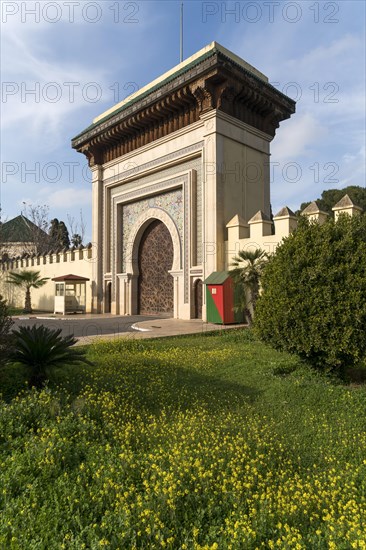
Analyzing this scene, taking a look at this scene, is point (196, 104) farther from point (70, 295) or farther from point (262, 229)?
point (70, 295)

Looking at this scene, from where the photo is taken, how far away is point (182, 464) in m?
3.46

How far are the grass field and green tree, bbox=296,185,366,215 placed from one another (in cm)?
3691

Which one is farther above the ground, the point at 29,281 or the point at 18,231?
the point at 18,231

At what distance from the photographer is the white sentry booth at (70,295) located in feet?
79.2

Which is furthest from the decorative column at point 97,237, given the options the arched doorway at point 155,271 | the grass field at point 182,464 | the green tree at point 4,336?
the green tree at point 4,336

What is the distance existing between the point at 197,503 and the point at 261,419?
2.13 m

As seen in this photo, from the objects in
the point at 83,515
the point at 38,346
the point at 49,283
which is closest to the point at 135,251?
the point at 49,283

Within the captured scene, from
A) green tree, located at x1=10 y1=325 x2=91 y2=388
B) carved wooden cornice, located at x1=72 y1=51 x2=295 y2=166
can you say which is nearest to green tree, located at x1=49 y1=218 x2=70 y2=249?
carved wooden cornice, located at x1=72 y1=51 x2=295 y2=166

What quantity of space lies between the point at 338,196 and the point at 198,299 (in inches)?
1310

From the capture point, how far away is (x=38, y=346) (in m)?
6.16

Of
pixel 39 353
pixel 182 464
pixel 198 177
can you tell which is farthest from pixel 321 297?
pixel 198 177

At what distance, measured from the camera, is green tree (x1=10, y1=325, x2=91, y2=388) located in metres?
6.05

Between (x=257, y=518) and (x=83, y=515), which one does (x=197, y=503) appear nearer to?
(x=257, y=518)

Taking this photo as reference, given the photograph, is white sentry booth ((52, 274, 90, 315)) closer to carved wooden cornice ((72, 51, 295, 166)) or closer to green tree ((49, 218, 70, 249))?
carved wooden cornice ((72, 51, 295, 166))
